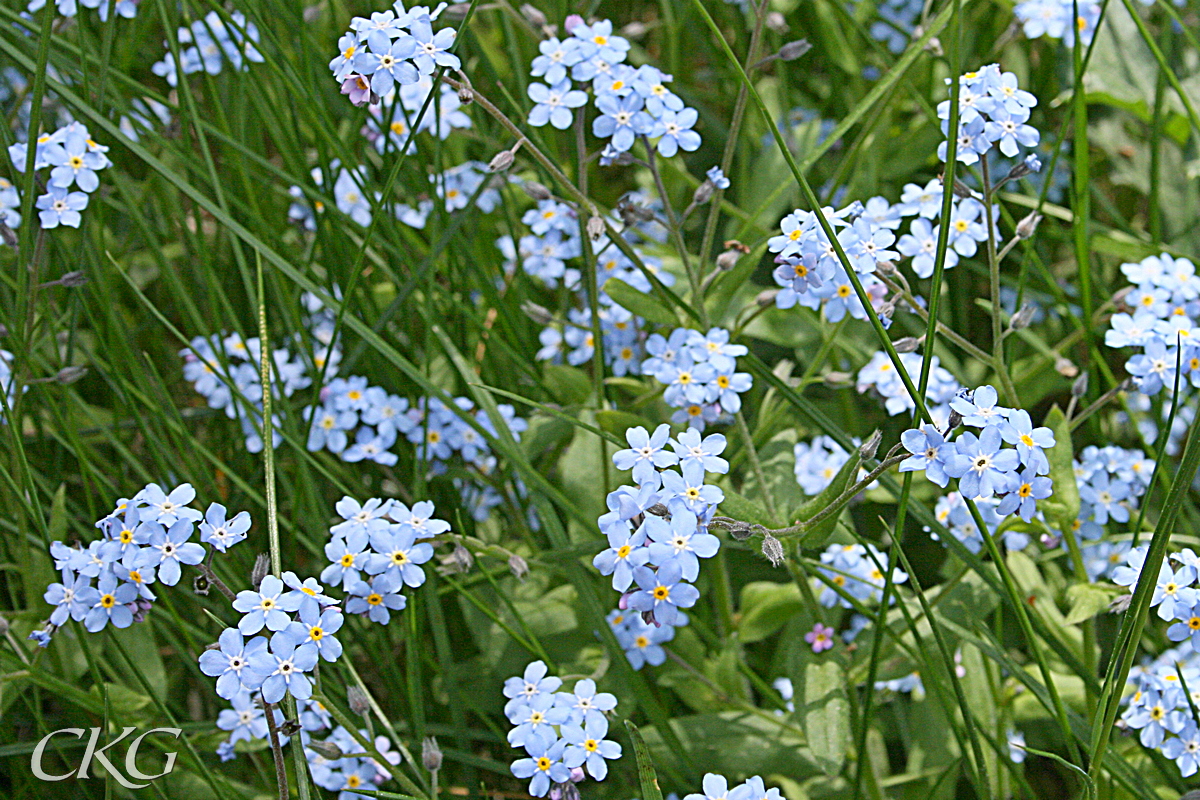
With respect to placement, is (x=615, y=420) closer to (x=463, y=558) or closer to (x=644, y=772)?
(x=463, y=558)

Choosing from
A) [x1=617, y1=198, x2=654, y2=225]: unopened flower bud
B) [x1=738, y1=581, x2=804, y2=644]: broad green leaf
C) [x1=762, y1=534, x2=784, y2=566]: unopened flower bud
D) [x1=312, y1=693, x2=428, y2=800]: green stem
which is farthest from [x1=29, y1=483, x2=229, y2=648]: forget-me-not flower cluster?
→ [x1=738, y1=581, x2=804, y2=644]: broad green leaf

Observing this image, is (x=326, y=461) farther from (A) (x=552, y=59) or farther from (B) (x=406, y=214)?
(A) (x=552, y=59)

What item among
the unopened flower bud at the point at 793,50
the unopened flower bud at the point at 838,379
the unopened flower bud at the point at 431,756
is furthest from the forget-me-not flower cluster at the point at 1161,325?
the unopened flower bud at the point at 431,756

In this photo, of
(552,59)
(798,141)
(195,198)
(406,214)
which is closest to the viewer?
(195,198)

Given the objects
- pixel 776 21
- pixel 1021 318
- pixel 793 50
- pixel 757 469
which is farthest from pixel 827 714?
pixel 776 21

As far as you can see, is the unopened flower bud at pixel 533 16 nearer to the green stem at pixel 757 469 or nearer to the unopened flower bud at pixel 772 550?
the green stem at pixel 757 469

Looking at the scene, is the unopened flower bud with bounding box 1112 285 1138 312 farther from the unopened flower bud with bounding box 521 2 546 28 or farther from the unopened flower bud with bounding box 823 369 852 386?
the unopened flower bud with bounding box 521 2 546 28

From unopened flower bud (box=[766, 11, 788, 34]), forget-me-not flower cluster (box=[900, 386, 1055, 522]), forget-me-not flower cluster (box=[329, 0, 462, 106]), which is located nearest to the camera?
forget-me-not flower cluster (box=[900, 386, 1055, 522])

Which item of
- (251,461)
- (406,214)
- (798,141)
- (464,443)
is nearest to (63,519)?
(251,461)
